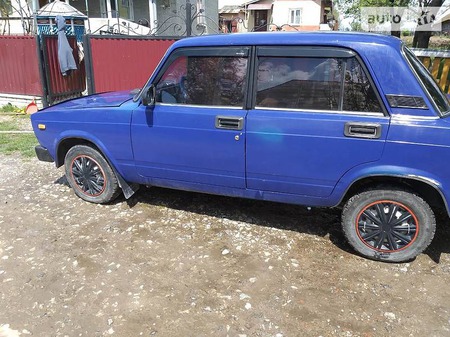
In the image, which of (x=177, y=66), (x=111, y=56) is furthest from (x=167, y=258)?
(x=111, y=56)

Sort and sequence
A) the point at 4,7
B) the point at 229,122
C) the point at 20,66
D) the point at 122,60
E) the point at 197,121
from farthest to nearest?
the point at 4,7 → the point at 20,66 → the point at 122,60 → the point at 197,121 → the point at 229,122

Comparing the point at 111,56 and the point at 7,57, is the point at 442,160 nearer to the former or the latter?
the point at 111,56

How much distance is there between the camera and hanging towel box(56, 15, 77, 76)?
29.8 feet

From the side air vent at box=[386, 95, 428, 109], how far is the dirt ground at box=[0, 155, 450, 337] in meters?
1.40

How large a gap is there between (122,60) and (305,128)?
6.69 metres

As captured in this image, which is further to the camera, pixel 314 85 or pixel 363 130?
pixel 314 85

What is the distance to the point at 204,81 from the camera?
368 centimetres

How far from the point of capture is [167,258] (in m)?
3.57

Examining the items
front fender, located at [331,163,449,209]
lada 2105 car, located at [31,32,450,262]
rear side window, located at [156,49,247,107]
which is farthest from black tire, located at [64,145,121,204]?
front fender, located at [331,163,449,209]

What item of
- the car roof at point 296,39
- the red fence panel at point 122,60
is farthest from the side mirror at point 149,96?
the red fence panel at point 122,60

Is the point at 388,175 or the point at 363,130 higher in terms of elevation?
the point at 363,130

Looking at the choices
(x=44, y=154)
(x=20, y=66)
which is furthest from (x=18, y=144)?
(x=20, y=66)

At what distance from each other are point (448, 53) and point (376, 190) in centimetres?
460

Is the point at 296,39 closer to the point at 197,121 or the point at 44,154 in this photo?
the point at 197,121
